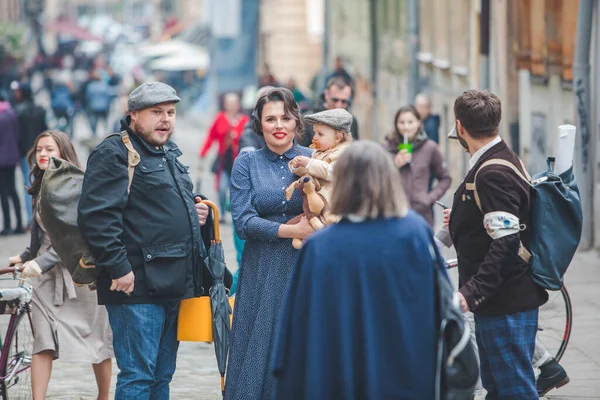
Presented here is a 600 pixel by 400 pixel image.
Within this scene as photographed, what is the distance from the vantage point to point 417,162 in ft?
36.9

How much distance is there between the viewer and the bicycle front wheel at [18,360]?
7203 mm

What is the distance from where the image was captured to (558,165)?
→ 5984 millimetres

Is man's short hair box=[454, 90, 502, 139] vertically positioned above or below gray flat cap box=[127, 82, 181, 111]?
below

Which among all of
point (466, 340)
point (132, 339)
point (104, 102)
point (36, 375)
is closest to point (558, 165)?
point (466, 340)

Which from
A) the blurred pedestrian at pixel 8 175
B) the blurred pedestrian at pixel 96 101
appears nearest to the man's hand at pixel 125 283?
the blurred pedestrian at pixel 8 175

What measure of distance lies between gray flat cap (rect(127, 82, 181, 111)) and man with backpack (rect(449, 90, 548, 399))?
1.32 meters

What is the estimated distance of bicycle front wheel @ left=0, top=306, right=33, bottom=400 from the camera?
7.20 m

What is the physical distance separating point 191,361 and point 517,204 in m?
4.01

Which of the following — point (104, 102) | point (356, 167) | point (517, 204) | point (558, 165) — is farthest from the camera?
point (104, 102)

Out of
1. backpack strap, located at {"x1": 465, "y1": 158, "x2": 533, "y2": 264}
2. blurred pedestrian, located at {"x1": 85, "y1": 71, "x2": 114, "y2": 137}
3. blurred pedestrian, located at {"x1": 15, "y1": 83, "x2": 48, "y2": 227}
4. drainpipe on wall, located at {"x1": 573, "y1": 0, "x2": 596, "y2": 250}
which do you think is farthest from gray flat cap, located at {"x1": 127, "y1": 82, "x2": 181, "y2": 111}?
blurred pedestrian, located at {"x1": 85, "y1": 71, "x2": 114, "y2": 137}

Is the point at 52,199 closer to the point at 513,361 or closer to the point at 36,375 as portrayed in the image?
the point at 36,375

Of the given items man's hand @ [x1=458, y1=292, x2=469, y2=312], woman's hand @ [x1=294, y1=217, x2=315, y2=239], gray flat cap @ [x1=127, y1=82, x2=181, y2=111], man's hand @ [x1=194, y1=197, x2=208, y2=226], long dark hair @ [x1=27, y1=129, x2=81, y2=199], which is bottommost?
man's hand @ [x1=458, y1=292, x2=469, y2=312]

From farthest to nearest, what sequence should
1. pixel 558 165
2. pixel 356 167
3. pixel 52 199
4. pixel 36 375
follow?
pixel 36 375 → pixel 52 199 → pixel 558 165 → pixel 356 167

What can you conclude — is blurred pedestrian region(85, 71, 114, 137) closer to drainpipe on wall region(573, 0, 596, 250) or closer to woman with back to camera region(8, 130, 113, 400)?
drainpipe on wall region(573, 0, 596, 250)
